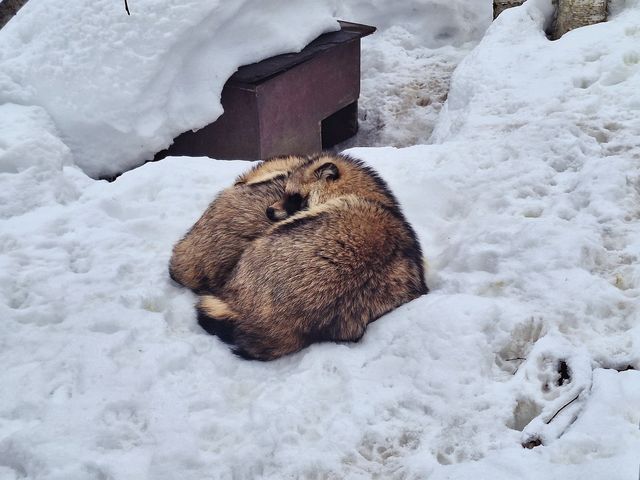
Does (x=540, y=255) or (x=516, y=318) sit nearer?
(x=516, y=318)

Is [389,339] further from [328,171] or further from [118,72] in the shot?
[118,72]

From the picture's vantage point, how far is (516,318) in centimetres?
280

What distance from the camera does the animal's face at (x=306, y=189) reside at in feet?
10.7

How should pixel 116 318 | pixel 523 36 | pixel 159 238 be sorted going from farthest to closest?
pixel 523 36 < pixel 159 238 < pixel 116 318

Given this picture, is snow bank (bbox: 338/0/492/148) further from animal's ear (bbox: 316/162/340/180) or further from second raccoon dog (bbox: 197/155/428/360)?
second raccoon dog (bbox: 197/155/428/360)

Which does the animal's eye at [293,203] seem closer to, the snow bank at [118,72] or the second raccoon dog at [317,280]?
the second raccoon dog at [317,280]

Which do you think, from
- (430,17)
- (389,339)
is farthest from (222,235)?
(430,17)

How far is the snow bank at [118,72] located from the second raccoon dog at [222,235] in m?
2.00

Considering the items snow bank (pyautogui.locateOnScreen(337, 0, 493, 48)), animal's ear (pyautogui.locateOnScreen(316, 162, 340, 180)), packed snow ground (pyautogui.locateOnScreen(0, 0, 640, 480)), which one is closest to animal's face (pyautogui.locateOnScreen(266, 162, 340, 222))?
animal's ear (pyautogui.locateOnScreen(316, 162, 340, 180))

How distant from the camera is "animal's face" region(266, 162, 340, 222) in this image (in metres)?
3.27

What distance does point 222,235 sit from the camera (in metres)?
3.24

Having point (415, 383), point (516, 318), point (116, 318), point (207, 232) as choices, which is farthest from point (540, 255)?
point (116, 318)

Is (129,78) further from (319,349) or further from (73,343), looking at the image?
(319,349)

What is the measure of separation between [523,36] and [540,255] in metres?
3.14
